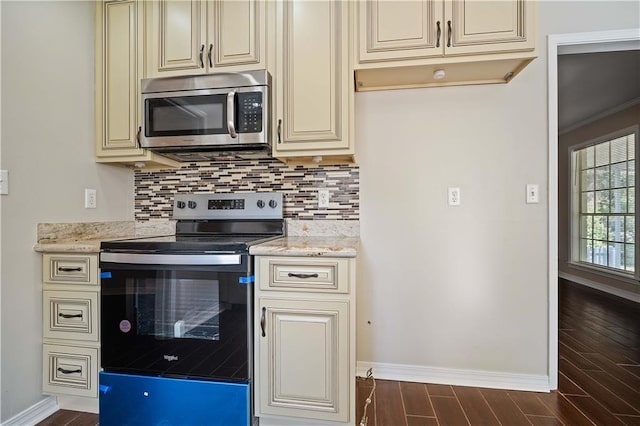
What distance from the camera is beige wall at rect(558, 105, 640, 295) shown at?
3944 millimetres

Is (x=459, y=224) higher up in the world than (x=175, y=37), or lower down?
lower down

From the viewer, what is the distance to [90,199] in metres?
1.91

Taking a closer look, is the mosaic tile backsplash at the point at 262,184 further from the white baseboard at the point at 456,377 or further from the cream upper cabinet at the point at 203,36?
the white baseboard at the point at 456,377

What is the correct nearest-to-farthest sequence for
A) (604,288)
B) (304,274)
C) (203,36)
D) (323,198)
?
1. (304,274)
2. (203,36)
3. (323,198)
4. (604,288)

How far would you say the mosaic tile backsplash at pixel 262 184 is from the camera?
2.01 meters

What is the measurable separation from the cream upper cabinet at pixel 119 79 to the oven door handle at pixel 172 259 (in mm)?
670

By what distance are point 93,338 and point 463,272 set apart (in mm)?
2053

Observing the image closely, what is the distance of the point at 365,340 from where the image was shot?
2.00 meters

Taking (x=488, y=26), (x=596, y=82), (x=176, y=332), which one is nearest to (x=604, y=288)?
(x=596, y=82)

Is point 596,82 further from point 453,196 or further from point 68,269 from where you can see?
point 68,269

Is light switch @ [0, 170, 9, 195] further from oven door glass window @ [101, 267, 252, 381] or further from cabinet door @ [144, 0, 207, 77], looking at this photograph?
cabinet door @ [144, 0, 207, 77]

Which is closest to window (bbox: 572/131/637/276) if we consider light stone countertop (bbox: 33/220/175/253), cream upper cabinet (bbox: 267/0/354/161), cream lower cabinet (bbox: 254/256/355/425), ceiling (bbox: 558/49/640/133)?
ceiling (bbox: 558/49/640/133)

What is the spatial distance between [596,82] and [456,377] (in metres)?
3.42

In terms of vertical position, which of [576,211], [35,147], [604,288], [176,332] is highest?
[35,147]
